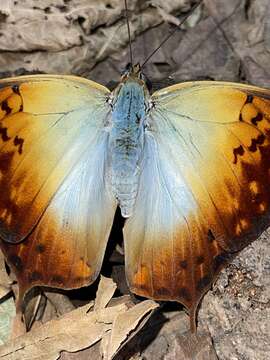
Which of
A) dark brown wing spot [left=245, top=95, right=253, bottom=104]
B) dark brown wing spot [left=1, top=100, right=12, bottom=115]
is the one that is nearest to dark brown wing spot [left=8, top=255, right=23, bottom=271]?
dark brown wing spot [left=1, top=100, right=12, bottom=115]

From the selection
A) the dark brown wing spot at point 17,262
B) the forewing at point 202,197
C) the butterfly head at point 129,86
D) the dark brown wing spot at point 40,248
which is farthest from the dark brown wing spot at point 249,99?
the dark brown wing spot at point 17,262

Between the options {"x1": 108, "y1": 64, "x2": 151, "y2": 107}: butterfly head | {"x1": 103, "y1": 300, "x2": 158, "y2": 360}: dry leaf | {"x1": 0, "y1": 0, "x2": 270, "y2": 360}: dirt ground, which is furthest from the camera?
{"x1": 0, "y1": 0, "x2": 270, "y2": 360}: dirt ground

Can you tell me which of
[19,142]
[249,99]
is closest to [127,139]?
[19,142]

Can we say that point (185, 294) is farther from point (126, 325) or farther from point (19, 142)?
point (19, 142)

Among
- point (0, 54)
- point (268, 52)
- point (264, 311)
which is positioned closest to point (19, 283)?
point (264, 311)

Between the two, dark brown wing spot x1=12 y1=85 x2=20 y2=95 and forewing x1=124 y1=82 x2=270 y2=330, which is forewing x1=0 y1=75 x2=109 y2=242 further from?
forewing x1=124 y1=82 x2=270 y2=330

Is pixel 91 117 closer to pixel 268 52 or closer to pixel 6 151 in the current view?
pixel 6 151
